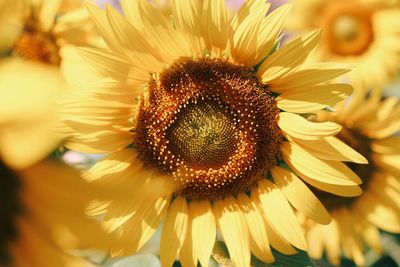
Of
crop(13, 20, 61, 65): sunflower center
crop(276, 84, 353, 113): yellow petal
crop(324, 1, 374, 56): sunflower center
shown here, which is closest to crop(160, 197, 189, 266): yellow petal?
crop(276, 84, 353, 113): yellow petal

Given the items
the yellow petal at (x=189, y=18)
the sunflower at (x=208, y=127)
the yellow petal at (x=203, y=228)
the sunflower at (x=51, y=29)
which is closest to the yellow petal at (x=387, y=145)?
the sunflower at (x=208, y=127)

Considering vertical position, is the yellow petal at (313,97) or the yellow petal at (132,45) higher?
the yellow petal at (132,45)

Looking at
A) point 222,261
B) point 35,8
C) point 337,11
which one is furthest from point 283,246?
point 337,11

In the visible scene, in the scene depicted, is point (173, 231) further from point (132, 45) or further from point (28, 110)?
point (28, 110)

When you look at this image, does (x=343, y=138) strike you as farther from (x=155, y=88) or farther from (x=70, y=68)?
(x=70, y=68)

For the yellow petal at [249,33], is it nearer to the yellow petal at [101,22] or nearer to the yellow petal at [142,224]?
the yellow petal at [101,22]

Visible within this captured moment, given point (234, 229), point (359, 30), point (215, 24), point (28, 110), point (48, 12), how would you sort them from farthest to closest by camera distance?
1. point (359, 30)
2. point (48, 12)
3. point (234, 229)
4. point (215, 24)
5. point (28, 110)

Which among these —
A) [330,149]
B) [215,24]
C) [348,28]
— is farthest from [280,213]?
[348,28]
